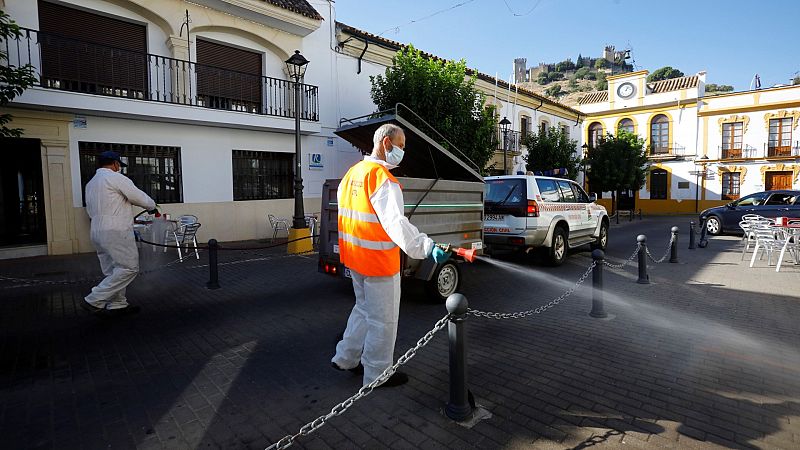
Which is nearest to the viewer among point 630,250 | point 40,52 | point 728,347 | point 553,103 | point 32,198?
point 728,347

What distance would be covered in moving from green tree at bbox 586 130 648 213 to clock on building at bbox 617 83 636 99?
9.27 meters

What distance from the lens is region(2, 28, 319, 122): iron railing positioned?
31.9 feet

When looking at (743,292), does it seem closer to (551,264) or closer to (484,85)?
(551,264)

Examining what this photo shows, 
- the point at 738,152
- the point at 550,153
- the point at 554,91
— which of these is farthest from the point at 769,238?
the point at 554,91

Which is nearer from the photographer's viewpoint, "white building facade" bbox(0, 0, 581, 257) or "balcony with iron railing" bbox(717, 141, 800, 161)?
"white building facade" bbox(0, 0, 581, 257)

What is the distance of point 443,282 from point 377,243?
3.18m

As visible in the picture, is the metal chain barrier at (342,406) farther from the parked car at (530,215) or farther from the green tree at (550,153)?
the green tree at (550,153)

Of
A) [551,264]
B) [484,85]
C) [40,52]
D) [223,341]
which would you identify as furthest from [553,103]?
[223,341]

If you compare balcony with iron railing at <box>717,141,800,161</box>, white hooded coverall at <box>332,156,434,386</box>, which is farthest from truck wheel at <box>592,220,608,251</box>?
balcony with iron railing at <box>717,141,800,161</box>

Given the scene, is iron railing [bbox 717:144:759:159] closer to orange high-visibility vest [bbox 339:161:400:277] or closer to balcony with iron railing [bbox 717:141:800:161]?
balcony with iron railing [bbox 717:141:800:161]

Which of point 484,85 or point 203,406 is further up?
point 484,85

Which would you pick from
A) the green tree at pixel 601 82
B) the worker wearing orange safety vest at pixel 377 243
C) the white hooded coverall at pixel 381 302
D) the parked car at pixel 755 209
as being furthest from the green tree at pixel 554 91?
the white hooded coverall at pixel 381 302

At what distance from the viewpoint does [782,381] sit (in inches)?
145

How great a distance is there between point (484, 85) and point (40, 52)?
1728 cm
